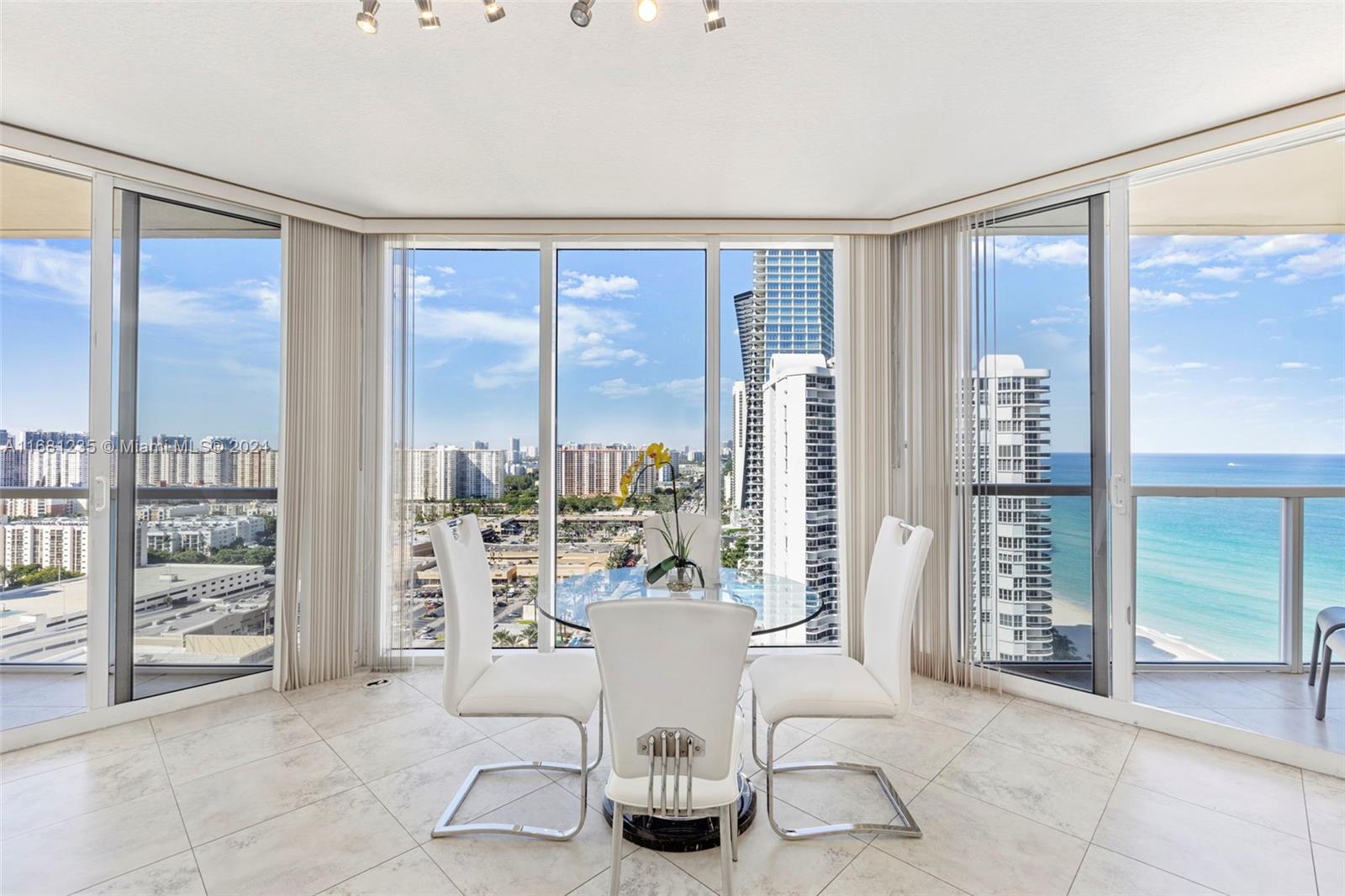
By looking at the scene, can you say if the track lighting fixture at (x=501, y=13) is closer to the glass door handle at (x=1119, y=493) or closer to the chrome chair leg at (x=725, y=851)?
the chrome chair leg at (x=725, y=851)

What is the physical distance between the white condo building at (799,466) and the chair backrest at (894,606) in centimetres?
127

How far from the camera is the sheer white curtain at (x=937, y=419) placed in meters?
3.22

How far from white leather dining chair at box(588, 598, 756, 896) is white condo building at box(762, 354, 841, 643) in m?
2.22

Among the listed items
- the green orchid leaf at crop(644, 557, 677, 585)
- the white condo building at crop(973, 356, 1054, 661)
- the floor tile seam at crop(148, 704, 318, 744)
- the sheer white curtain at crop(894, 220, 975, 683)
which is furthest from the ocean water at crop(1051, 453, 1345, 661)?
the floor tile seam at crop(148, 704, 318, 744)

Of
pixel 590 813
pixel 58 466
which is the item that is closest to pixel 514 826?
pixel 590 813

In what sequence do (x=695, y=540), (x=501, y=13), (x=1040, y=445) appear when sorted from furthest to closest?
(x=1040, y=445), (x=695, y=540), (x=501, y=13)

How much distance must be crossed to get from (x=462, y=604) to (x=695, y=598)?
865 millimetres

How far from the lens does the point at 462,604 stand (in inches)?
81.4

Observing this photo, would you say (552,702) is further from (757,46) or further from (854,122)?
(854,122)

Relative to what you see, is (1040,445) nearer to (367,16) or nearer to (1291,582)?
(1291,582)

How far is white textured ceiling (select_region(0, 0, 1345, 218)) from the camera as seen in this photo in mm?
1768

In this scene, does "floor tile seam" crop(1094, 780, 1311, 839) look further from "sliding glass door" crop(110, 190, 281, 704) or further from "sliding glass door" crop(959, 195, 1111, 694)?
"sliding glass door" crop(110, 190, 281, 704)

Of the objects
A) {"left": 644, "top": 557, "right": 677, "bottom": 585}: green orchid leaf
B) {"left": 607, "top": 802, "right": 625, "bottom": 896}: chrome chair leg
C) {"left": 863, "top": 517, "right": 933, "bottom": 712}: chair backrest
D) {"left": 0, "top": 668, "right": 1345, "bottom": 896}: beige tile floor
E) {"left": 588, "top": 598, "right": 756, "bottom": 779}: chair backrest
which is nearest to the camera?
{"left": 588, "top": 598, "right": 756, "bottom": 779}: chair backrest

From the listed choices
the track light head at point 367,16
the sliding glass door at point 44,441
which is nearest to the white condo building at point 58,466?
the sliding glass door at point 44,441
